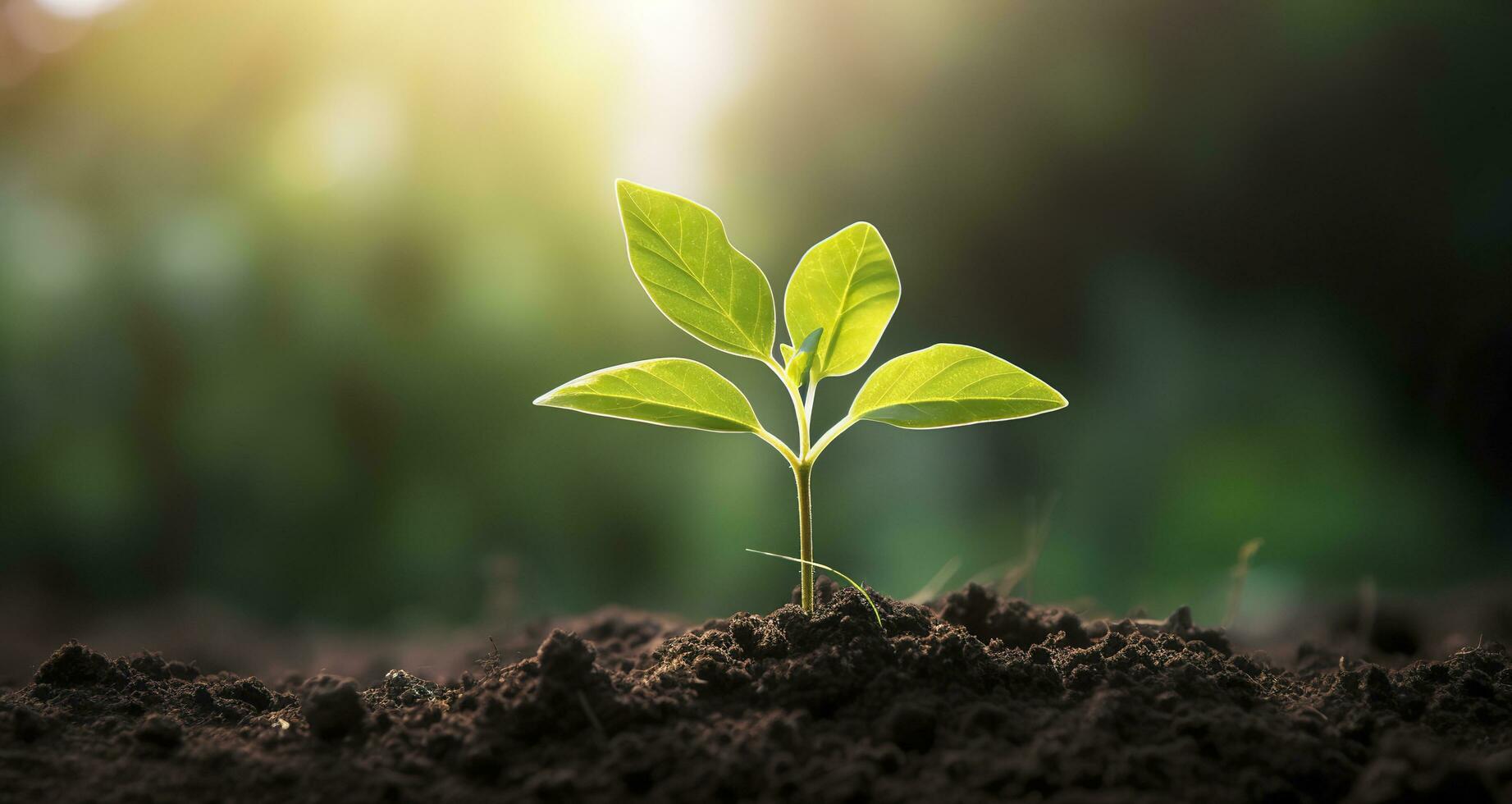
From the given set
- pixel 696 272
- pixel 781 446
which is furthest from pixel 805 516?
pixel 696 272

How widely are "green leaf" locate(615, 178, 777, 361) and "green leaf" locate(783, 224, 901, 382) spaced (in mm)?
44

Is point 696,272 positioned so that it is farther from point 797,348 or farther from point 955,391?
point 955,391

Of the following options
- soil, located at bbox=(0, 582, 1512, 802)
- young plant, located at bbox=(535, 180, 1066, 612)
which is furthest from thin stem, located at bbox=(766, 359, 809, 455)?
soil, located at bbox=(0, 582, 1512, 802)

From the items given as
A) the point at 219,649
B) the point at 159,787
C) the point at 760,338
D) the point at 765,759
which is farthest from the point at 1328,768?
the point at 219,649

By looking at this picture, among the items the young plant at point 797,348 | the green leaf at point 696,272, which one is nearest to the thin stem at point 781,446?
the young plant at point 797,348

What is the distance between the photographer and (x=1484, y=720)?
1139mm

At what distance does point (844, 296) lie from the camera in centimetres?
120

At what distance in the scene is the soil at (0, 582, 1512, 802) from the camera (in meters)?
0.90

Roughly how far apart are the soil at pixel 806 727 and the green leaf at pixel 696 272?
0.36 m

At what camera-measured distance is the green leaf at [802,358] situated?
119cm

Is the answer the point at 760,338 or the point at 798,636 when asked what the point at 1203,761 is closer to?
the point at 798,636

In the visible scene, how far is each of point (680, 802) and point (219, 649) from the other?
5.59 ft

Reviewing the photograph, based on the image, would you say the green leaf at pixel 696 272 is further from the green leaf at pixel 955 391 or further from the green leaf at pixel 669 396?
the green leaf at pixel 955 391

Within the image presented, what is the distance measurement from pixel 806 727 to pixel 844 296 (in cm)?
50
